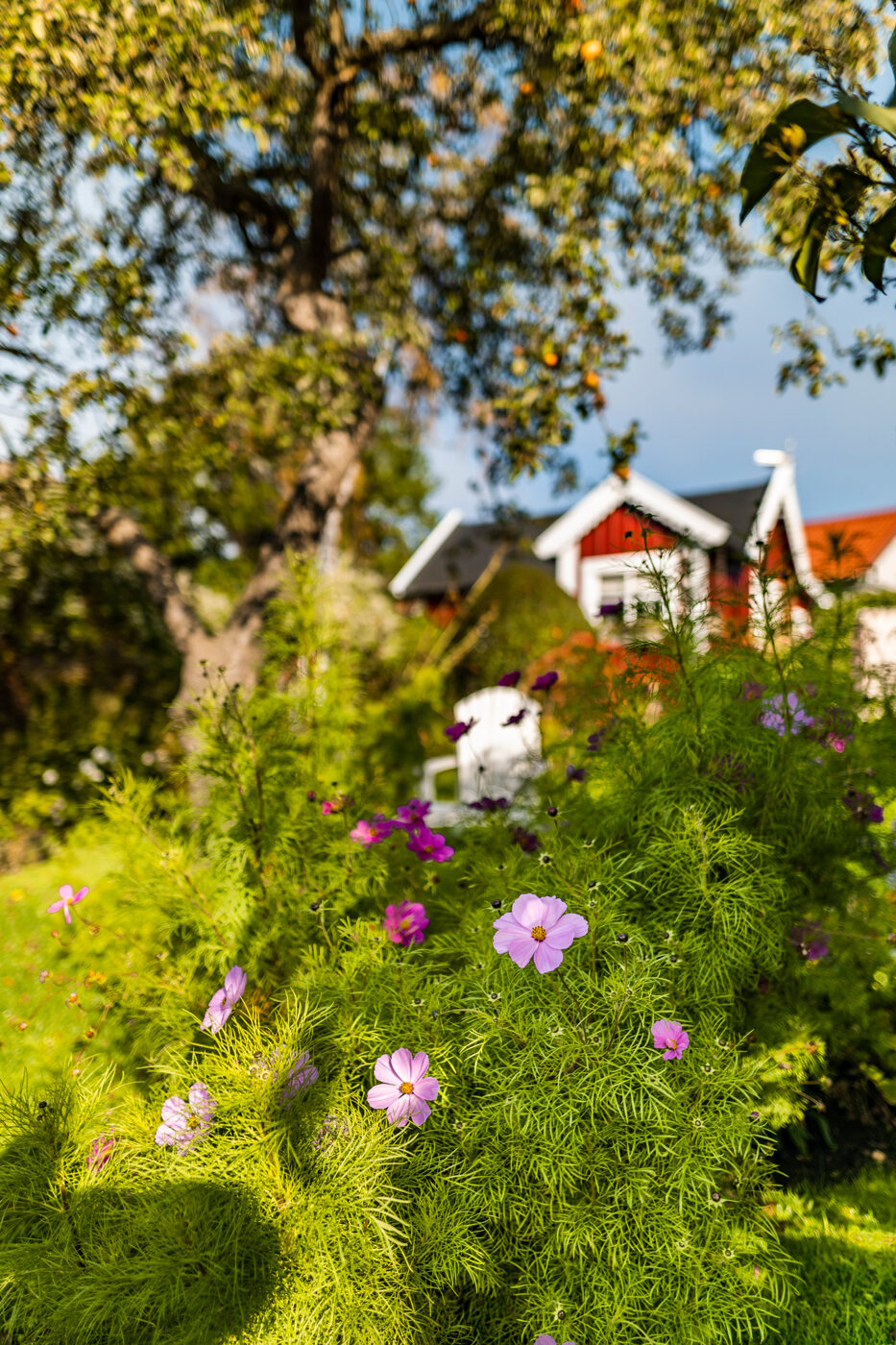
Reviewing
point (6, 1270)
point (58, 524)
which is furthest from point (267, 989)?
point (58, 524)

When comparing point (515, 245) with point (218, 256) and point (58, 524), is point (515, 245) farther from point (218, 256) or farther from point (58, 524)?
point (58, 524)

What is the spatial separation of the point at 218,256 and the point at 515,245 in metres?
2.75

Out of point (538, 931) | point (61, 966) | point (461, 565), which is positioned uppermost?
point (461, 565)

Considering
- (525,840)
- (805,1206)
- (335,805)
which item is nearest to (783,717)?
(525,840)

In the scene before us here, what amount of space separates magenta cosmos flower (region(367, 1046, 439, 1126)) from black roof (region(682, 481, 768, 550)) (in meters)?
15.6

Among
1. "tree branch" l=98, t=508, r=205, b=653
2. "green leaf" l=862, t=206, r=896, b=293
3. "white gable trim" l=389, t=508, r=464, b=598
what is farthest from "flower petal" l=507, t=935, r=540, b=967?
"white gable trim" l=389, t=508, r=464, b=598

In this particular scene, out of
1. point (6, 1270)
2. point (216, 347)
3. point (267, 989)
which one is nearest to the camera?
point (6, 1270)

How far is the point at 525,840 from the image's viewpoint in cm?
257

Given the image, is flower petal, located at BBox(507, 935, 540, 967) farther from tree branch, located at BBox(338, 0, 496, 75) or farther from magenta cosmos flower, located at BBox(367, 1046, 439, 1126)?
tree branch, located at BBox(338, 0, 496, 75)

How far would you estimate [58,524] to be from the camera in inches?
195

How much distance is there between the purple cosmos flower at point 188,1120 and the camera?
1646mm

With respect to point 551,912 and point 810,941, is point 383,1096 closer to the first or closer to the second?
point 551,912

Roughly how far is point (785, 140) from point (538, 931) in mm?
1625

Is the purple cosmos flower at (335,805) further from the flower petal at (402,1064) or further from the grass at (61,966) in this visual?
the flower petal at (402,1064)
